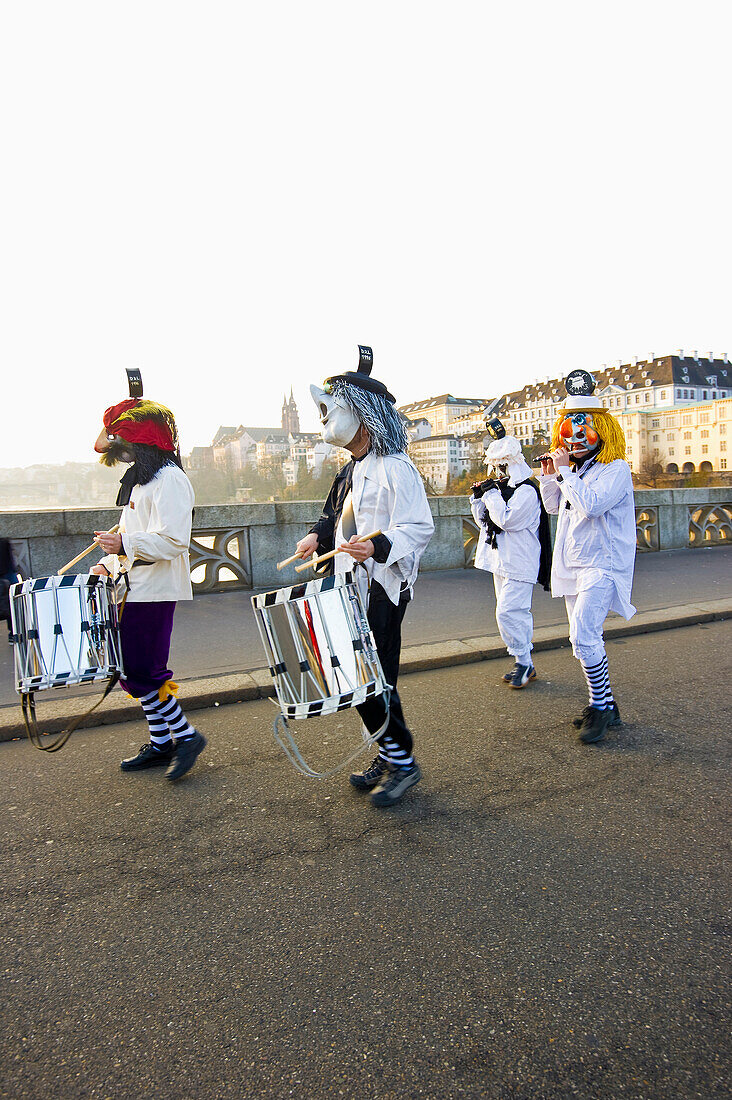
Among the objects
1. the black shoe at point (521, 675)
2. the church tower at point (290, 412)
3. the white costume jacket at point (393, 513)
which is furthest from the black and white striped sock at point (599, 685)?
the church tower at point (290, 412)

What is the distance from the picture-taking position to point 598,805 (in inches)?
→ 125

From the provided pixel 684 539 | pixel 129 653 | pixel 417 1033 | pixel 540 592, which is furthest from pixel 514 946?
pixel 684 539

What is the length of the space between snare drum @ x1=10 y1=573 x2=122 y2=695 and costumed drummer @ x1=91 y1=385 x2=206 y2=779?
285 millimetres

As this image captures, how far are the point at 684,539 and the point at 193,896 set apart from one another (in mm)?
12498

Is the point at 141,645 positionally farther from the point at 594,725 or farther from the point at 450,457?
the point at 450,457

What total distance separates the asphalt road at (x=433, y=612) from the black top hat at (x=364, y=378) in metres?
2.89

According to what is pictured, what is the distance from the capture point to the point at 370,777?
3.47 m

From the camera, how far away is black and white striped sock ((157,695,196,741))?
3.74 meters

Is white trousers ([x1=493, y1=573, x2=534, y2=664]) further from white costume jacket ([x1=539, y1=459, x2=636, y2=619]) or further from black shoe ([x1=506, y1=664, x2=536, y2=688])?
white costume jacket ([x1=539, y1=459, x2=636, y2=619])

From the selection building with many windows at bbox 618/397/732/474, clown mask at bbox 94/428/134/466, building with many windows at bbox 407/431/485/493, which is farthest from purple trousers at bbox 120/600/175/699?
building with many windows at bbox 618/397/732/474

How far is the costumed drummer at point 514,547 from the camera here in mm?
5180

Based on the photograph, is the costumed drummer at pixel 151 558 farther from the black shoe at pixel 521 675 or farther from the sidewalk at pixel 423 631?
the black shoe at pixel 521 675

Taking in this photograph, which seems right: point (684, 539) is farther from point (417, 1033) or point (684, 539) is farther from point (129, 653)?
point (417, 1033)

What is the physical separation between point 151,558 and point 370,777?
5.08ft
